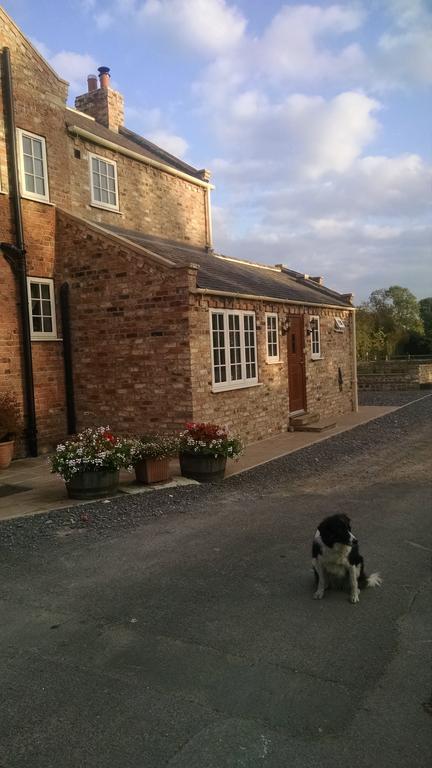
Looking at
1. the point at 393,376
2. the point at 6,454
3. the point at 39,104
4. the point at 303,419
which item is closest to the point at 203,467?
the point at 6,454

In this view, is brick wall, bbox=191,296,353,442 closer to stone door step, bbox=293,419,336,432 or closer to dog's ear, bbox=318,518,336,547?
stone door step, bbox=293,419,336,432

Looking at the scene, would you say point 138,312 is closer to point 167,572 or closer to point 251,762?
point 167,572

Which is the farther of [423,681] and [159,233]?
[159,233]

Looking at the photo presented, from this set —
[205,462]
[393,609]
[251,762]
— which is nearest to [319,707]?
[251,762]

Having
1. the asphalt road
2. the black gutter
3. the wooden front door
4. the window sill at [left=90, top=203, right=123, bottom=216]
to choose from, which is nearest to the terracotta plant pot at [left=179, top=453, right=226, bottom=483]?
the asphalt road

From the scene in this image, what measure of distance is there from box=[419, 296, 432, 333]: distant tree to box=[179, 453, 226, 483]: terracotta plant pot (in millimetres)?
51245

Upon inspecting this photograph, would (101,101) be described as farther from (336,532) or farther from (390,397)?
(336,532)

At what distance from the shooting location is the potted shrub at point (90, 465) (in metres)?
7.67

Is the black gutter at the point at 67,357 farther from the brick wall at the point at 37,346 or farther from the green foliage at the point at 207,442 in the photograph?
the green foliage at the point at 207,442

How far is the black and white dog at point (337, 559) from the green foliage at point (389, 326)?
3133cm

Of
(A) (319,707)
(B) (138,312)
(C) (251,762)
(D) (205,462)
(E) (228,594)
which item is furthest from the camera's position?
(B) (138,312)

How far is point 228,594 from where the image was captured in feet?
15.2

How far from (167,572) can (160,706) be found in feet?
Result: 6.74

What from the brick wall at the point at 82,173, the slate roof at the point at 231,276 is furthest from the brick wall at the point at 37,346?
the slate roof at the point at 231,276
